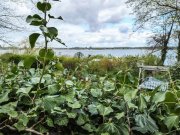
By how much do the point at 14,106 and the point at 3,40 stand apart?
14104 mm

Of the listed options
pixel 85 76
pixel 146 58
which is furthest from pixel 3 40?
pixel 85 76

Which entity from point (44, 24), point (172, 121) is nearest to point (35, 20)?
point (44, 24)

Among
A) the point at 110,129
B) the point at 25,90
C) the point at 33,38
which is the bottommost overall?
the point at 110,129

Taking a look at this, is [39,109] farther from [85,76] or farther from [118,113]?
[85,76]

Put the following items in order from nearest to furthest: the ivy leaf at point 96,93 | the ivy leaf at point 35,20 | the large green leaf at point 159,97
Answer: the ivy leaf at point 35,20
the large green leaf at point 159,97
the ivy leaf at point 96,93

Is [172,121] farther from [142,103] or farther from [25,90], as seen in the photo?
[25,90]

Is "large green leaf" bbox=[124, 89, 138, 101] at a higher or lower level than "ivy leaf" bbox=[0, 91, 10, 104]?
higher

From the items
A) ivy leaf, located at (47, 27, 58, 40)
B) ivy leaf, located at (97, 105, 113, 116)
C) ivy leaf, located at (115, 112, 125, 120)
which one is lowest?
ivy leaf, located at (115, 112, 125, 120)

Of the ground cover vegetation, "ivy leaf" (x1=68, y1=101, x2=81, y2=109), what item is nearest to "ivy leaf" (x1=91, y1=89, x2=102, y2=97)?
the ground cover vegetation

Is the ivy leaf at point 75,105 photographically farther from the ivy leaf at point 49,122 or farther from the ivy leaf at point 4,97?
the ivy leaf at point 4,97

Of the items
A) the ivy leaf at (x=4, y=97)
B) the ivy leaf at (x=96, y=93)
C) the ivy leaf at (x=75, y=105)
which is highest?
the ivy leaf at (x=96, y=93)

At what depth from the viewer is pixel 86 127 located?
1220 mm

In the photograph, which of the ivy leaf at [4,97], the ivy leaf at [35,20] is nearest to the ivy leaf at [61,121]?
the ivy leaf at [4,97]

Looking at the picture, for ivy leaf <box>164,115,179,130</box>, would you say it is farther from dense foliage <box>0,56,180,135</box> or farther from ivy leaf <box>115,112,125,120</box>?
ivy leaf <box>115,112,125,120</box>
